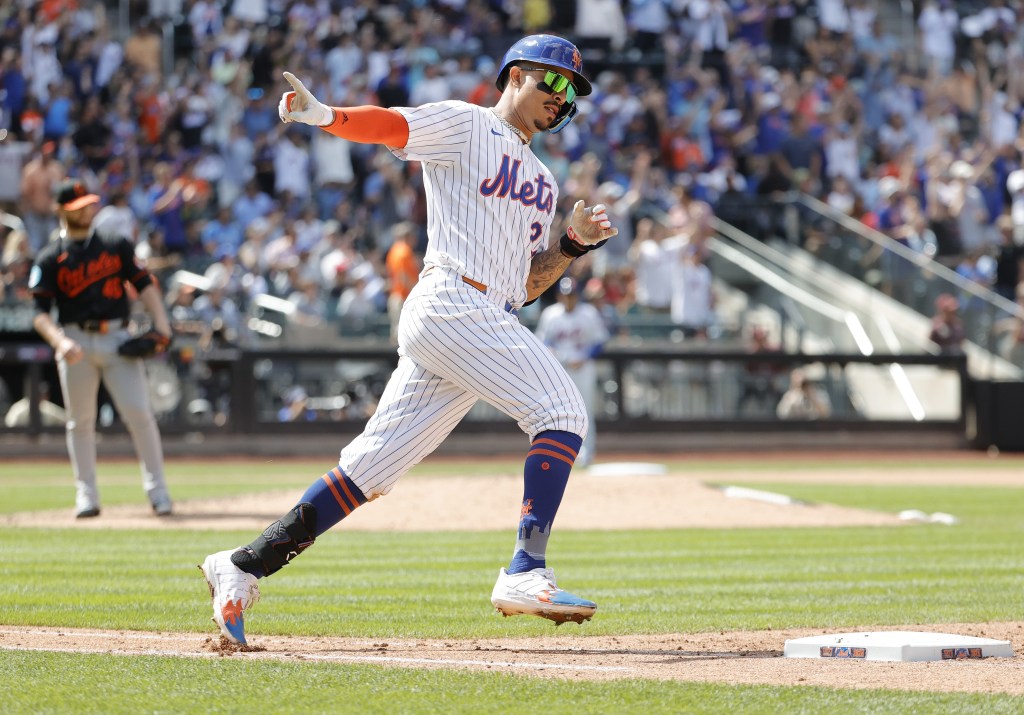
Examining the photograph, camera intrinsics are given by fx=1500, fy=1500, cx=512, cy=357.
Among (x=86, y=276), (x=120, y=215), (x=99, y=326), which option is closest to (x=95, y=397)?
(x=99, y=326)

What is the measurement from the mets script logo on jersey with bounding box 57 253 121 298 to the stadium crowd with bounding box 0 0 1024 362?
24.8 ft

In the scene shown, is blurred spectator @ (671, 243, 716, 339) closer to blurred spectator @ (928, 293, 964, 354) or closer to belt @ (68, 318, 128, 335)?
blurred spectator @ (928, 293, 964, 354)

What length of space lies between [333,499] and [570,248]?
1.34 meters

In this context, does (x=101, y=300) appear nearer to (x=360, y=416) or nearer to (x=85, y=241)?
(x=85, y=241)

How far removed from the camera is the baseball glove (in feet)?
33.8

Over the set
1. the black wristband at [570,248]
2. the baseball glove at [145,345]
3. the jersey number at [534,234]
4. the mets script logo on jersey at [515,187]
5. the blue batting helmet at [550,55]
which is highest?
the blue batting helmet at [550,55]

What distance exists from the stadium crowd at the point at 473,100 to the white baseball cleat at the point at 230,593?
41.2 ft

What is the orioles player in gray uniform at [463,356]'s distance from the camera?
5195 millimetres

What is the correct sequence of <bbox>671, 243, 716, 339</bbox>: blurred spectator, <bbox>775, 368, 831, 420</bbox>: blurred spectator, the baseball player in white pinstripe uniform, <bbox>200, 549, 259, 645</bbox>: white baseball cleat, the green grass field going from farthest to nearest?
<bbox>671, 243, 716, 339</bbox>: blurred spectator → <bbox>775, 368, 831, 420</bbox>: blurred spectator → the baseball player in white pinstripe uniform → <bbox>200, 549, 259, 645</bbox>: white baseball cleat → the green grass field

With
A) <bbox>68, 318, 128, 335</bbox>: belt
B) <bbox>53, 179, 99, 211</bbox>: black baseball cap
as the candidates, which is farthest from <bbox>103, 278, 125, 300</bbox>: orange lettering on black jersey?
<bbox>53, 179, 99, 211</bbox>: black baseball cap

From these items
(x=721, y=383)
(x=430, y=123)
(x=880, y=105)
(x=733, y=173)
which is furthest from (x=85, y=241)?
(x=880, y=105)

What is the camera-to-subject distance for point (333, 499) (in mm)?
5312

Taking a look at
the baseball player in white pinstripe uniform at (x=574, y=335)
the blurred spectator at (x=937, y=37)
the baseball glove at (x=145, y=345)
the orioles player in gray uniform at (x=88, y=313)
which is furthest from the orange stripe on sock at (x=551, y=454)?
the blurred spectator at (x=937, y=37)

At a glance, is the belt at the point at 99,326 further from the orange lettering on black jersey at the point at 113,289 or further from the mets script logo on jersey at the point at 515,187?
the mets script logo on jersey at the point at 515,187
